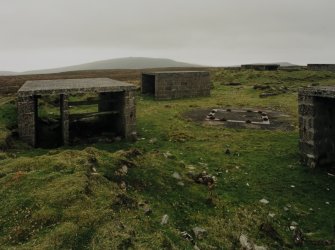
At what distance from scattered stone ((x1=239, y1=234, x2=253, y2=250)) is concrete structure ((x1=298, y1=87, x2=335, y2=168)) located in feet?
18.0

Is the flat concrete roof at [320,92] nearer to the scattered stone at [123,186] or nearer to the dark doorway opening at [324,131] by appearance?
the dark doorway opening at [324,131]

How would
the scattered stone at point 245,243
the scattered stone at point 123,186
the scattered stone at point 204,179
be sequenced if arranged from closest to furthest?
1. the scattered stone at point 245,243
2. the scattered stone at point 123,186
3. the scattered stone at point 204,179

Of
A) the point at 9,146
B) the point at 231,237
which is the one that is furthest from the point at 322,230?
the point at 9,146

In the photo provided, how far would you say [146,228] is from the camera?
Result: 6.47m

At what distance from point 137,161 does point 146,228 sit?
361 cm

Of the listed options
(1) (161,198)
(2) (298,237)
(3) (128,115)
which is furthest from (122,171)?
(3) (128,115)

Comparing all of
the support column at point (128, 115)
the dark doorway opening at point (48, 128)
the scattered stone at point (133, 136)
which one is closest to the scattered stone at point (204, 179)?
the scattered stone at point (133, 136)

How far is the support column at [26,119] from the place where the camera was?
1284cm

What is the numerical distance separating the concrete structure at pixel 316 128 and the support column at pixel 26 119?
964cm

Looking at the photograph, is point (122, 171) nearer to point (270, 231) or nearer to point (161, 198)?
point (161, 198)

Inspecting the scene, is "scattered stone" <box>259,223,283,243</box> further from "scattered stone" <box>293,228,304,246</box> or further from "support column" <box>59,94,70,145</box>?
"support column" <box>59,94,70,145</box>

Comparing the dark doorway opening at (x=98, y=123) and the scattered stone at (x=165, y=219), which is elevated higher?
the dark doorway opening at (x=98, y=123)

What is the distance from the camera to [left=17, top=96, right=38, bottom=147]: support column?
42.1ft

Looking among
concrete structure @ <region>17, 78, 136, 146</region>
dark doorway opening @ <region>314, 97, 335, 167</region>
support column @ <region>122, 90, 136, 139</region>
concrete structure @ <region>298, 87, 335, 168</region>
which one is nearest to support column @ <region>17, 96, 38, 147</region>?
concrete structure @ <region>17, 78, 136, 146</region>
